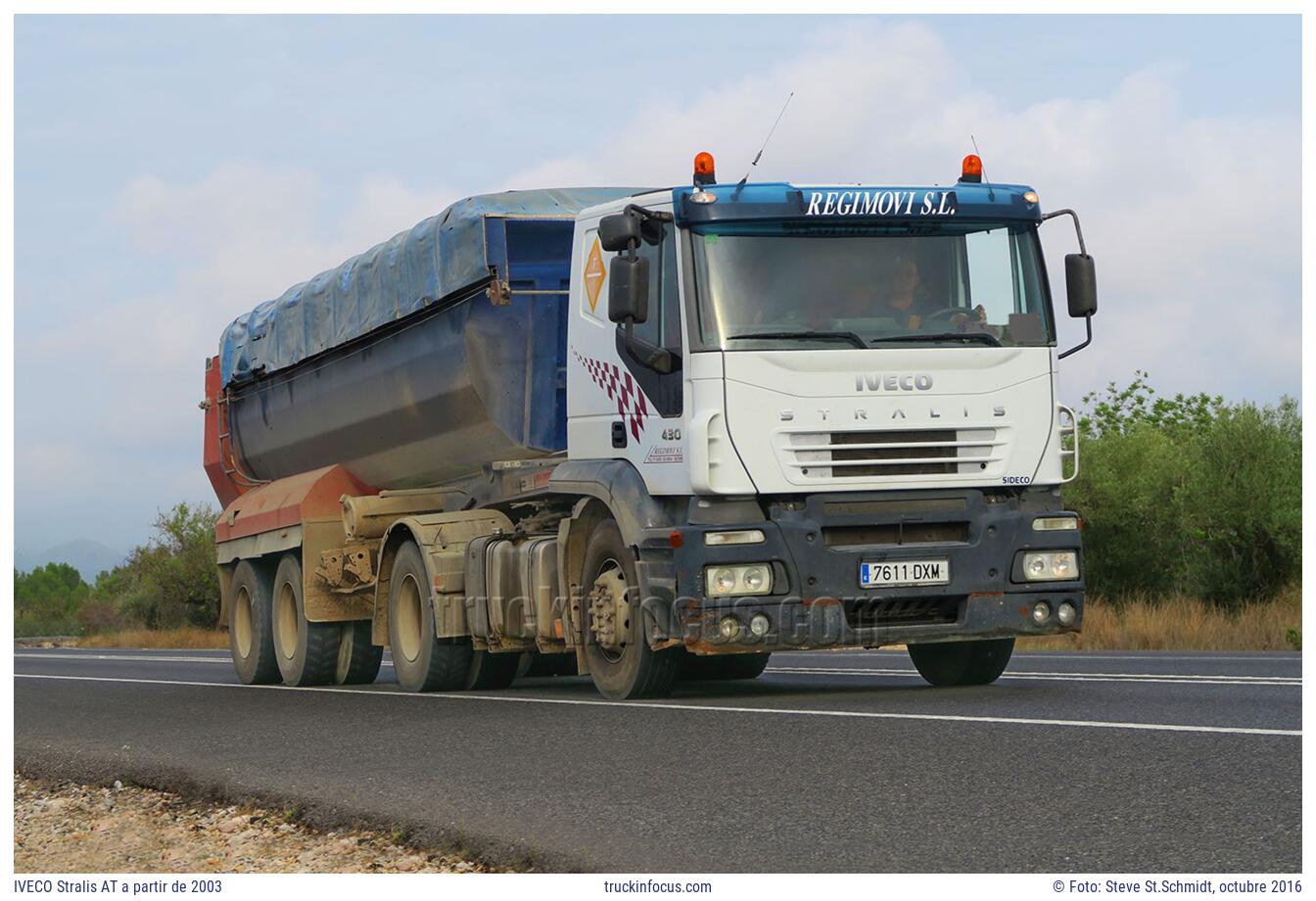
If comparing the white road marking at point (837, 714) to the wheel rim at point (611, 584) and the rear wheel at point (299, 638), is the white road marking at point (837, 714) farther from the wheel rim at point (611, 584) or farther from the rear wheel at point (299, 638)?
the rear wheel at point (299, 638)

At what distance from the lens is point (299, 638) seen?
56.9ft

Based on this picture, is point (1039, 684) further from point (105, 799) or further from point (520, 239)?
point (105, 799)

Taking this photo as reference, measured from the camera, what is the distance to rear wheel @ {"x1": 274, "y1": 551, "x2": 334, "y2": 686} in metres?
17.2

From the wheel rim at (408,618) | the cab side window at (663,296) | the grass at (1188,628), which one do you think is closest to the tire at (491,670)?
the wheel rim at (408,618)

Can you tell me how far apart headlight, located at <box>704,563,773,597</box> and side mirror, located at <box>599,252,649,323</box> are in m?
1.62

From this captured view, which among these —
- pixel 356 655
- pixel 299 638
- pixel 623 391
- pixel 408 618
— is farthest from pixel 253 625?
pixel 623 391

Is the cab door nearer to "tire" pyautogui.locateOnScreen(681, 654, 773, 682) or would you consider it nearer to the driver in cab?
the driver in cab

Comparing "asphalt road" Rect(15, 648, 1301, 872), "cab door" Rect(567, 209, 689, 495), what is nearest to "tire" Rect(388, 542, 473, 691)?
"asphalt road" Rect(15, 648, 1301, 872)

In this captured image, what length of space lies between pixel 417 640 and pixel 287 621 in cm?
286

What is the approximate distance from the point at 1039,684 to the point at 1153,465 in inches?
755

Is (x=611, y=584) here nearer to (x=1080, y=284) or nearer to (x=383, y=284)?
(x=1080, y=284)

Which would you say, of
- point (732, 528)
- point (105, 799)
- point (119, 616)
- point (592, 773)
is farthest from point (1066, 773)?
point (119, 616)

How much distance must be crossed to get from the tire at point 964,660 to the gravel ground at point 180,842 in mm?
5854

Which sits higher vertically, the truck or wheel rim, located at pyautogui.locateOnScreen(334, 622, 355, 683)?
the truck
